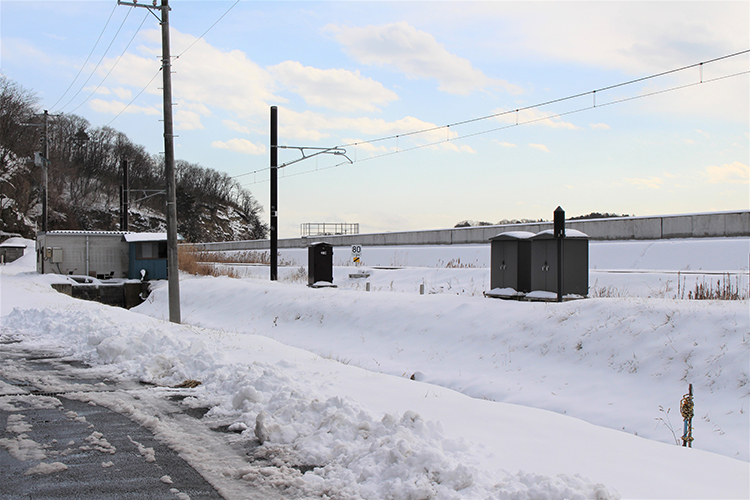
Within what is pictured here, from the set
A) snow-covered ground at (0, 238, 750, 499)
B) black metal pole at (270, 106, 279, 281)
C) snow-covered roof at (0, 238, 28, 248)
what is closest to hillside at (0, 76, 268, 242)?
snow-covered roof at (0, 238, 28, 248)

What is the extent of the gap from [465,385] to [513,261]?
5307mm

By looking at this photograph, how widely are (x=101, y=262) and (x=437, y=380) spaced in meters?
30.5

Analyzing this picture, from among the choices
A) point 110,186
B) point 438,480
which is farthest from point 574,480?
point 110,186

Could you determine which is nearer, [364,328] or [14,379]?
[14,379]

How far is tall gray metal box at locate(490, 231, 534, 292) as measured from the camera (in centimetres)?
1525

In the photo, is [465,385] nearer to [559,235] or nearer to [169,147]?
[559,235]

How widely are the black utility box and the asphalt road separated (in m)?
15.9

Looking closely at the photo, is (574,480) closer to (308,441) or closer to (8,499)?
(308,441)

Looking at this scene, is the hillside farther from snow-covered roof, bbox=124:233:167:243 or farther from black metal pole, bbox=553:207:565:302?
black metal pole, bbox=553:207:565:302

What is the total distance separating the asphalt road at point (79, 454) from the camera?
416 centimetres

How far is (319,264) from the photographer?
23203mm

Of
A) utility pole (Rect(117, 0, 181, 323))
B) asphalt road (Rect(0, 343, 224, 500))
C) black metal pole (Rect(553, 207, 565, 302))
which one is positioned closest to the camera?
asphalt road (Rect(0, 343, 224, 500))

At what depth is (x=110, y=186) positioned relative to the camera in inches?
4321

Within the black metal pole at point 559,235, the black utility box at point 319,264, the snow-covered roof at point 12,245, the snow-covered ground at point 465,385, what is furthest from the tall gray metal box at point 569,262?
the snow-covered roof at point 12,245
